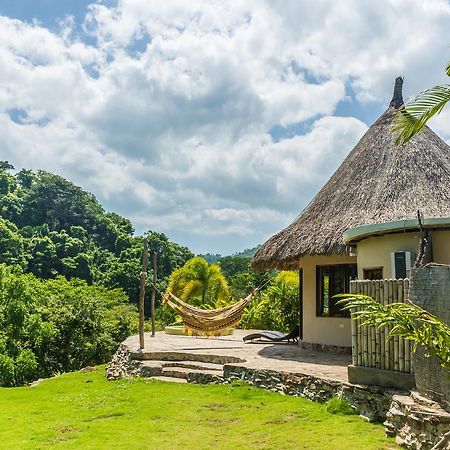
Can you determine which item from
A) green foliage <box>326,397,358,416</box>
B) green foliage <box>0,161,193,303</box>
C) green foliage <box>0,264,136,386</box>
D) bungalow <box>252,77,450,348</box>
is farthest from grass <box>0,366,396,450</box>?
green foliage <box>0,161,193,303</box>

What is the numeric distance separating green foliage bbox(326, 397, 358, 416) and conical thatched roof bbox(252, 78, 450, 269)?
277 centimetres

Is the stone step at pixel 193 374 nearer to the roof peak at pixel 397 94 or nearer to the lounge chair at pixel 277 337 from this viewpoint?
the lounge chair at pixel 277 337

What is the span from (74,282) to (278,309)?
761cm

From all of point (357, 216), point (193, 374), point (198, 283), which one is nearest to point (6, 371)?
point (193, 374)

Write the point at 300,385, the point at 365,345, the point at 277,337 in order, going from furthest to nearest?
the point at 277,337, the point at 300,385, the point at 365,345

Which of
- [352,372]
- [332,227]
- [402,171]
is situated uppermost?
[402,171]

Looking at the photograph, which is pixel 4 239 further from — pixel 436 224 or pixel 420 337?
pixel 420 337

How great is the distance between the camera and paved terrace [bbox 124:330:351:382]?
6.27 metres

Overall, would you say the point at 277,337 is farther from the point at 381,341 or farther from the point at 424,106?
the point at 424,106

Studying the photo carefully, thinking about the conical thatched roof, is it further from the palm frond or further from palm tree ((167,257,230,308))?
palm tree ((167,257,230,308))

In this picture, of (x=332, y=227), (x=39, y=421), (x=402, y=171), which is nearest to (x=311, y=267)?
(x=332, y=227)

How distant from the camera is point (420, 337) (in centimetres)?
292

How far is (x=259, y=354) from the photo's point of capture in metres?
7.99

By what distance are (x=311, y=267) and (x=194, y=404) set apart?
12.2 ft
